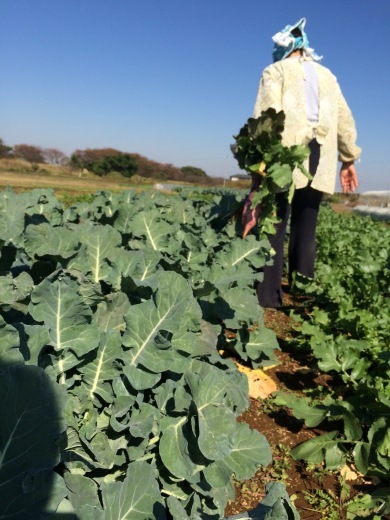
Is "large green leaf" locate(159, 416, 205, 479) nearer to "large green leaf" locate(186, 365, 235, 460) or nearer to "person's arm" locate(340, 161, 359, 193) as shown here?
"large green leaf" locate(186, 365, 235, 460)

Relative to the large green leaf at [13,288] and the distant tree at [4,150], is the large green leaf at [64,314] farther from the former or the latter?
the distant tree at [4,150]

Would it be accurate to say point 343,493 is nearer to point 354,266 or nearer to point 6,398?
point 6,398

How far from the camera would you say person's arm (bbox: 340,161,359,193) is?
4859mm

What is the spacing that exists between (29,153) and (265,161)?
264 feet

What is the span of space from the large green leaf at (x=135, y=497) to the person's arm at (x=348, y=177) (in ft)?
14.1

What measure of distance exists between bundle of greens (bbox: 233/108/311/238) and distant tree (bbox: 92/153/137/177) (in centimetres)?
7731

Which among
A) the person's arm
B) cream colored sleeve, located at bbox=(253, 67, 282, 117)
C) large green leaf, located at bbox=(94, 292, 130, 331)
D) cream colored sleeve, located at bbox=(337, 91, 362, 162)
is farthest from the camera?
the person's arm

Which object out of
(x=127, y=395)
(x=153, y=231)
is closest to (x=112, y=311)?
(x=127, y=395)

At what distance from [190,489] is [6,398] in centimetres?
74

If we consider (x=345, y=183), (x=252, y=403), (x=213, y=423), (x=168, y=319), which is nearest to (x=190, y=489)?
(x=213, y=423)

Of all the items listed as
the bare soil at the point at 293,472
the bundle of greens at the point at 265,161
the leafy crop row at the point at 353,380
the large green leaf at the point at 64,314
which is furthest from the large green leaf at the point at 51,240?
the bundle of greens at the point at 265,161

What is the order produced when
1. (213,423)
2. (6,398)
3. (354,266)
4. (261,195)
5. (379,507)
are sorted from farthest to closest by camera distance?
1. (354,266)
2. (261,195)
3. (379,507)
4. (213,423)
5. (6,398)

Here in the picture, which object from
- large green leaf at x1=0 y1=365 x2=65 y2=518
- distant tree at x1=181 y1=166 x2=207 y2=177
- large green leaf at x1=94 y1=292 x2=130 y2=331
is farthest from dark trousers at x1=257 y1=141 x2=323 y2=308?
distant tree at x1=181 y1=166 x2=207 y2=177

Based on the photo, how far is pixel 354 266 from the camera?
4516 millimetres
